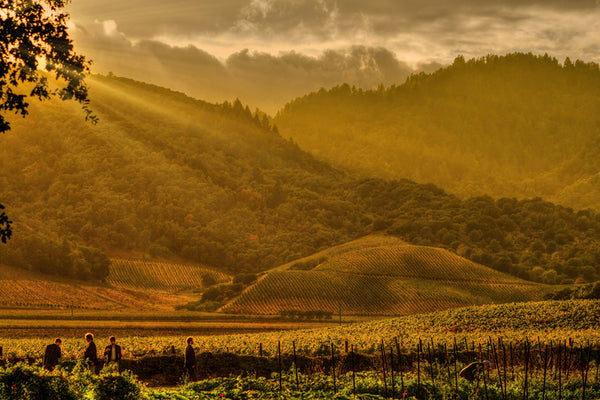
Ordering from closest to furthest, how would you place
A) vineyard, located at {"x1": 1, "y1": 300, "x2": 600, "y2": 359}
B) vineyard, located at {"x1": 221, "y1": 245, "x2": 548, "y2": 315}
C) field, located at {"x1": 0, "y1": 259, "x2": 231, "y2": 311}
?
vineyard, located at {"x1": 1, "y1": 300, "x2": 600, "y2": 359}
field, located at {"x1": 0, "y1": 259, "x2": 231, "y2": 311}
vineyard, located at {"x1": 221, "y1": 245, "x2": 548, "y2": 315}

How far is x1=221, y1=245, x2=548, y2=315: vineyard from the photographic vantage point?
150m

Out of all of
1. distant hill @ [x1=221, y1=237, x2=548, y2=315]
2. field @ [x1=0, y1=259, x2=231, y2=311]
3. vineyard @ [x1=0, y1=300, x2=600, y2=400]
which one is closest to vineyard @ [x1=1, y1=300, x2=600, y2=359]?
vineyard @ [x1=0, y1=300, x2=600, y2=400]

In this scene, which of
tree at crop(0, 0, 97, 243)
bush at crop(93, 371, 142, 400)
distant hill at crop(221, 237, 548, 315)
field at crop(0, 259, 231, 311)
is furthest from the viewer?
distant hill at crop(221, 237, 548, 315)

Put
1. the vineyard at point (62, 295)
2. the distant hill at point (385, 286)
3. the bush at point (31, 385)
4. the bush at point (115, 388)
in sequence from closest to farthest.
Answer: the bush at point (31, 385) < the bush at point (115, 388) < the vineyard at point (62, 295) < the distant hill at point (385, 286)

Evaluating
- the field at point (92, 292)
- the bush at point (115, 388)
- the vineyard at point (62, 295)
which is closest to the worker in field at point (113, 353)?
the bush at point (115, 388)

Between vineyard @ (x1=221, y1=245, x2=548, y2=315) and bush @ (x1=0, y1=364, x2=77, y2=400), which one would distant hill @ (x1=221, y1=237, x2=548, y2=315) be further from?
bush @ (x1=0, y1=364, x2=77, y2=400)

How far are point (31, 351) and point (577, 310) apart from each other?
4800 cm

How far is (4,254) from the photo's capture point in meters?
165

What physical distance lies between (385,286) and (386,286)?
22 centimetres

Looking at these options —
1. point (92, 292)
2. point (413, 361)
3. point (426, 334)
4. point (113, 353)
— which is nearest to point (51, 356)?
point (113, 353)

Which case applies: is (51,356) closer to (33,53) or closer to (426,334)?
(33,53)

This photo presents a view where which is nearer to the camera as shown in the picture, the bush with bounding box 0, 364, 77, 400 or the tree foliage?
the bush with bounding box 0, 364, 77, 400

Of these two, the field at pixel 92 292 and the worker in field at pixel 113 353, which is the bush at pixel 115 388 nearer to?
the worker in field at pixel 113 353

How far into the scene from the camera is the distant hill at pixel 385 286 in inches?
5876
